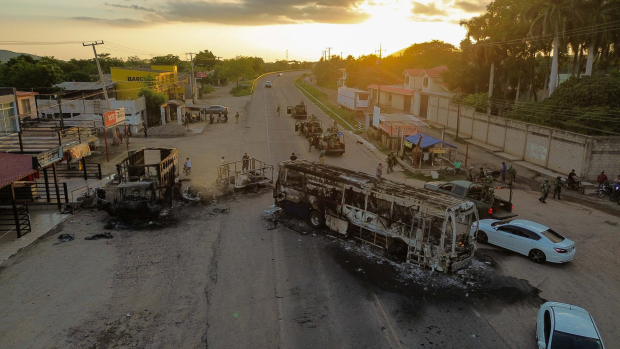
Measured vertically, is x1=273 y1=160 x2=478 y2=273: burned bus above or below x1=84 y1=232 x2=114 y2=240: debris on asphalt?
above

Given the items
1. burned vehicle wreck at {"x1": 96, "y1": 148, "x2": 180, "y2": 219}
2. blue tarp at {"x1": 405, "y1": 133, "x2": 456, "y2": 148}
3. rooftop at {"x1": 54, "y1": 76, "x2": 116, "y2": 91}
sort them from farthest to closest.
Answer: rooftop at {"x1": 54, "y1": 76, "x2": 116, "y2": 91} < blue tarp at {"x1": 405, "y1": 133, "x2": 456, "y2": 148} < burned vehicle wreck at {"x1": 96, "y1": 148, "x2": 180, "y2": 219}

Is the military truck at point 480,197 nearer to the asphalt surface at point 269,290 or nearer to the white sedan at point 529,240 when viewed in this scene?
the asphalt surface at point 269,290

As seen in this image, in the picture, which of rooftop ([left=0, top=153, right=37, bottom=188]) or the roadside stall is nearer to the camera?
rooftop ([left=0, top=153, right=37, bottom=188])

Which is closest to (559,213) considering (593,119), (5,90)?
(593,119)

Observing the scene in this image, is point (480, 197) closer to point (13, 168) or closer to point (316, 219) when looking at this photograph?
point (316, 219)

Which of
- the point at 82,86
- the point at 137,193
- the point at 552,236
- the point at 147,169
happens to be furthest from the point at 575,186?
the point at 82,86

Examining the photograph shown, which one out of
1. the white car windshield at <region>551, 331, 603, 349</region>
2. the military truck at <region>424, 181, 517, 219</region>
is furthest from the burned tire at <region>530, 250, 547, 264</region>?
the white car windshield at <region>551, 331, 603, 349</region>

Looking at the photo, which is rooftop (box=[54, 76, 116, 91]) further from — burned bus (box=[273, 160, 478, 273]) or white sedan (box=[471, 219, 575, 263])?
white sedan (box=[471, 219, 575, 263])
